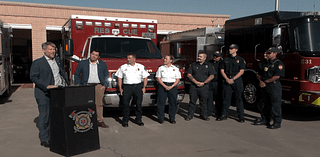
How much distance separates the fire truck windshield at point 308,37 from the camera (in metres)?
6.88

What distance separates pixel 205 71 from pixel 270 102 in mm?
1644

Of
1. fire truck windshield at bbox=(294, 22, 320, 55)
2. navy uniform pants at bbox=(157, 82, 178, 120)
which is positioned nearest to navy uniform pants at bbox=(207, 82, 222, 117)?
navy uniform pants at bbox=(157, 82, 178, 120)

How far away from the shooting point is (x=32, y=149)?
4812 millimetres

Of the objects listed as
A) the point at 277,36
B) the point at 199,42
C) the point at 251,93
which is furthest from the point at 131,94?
the point at 199,42

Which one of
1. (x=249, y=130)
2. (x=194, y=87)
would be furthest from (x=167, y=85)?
(x=249, y=130)

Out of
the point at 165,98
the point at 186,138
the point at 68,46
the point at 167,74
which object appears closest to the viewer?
the point at 186,138

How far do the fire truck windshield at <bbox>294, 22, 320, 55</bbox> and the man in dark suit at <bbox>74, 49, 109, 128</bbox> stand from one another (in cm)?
462

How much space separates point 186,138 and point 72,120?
2.22 metres

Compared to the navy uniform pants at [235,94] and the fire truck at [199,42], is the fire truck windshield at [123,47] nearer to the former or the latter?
the fire truck at [199,42]

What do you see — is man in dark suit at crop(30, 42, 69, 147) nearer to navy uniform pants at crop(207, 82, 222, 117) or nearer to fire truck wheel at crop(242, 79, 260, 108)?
navy uniform pants at crop(207, 82, 222, 117)

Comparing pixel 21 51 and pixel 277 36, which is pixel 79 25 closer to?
pixel 277 36

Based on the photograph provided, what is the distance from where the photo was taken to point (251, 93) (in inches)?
335

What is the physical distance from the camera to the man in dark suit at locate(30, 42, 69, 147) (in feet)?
15.4

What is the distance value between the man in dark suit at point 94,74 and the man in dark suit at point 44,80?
1.07 metres
